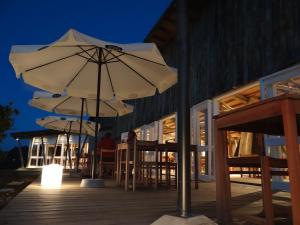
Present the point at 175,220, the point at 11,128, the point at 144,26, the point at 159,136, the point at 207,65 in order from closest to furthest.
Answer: the point at 175,220 → the point at 207,65 → the point at 11,128 → the point at 159,136 → the point at 144,26

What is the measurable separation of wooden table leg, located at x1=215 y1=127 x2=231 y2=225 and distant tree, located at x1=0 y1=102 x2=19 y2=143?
8.53 meters

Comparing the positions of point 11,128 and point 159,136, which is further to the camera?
point 159,136

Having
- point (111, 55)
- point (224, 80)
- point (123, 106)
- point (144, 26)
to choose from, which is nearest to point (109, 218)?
point (111, 55)

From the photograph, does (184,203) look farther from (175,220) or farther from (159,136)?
(159,136)

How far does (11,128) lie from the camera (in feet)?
31.6

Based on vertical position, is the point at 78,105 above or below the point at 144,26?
below

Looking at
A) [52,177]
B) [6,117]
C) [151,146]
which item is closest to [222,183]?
[151,146]

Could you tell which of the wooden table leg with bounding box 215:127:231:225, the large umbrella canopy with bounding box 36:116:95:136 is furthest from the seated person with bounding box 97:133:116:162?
the wooden table leg with bounding box 215:127:231:225

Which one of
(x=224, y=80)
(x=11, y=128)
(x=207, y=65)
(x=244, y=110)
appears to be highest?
(x=207, y=65)

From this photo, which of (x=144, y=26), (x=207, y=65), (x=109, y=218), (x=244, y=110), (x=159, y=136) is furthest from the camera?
(x=144, y=26)

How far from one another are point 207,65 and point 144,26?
73207 mm

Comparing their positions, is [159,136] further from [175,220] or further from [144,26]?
[144,26]

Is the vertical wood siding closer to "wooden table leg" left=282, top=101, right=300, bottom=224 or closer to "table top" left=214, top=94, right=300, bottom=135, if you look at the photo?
"table top" left=214, top=94, right=300, bottom=135

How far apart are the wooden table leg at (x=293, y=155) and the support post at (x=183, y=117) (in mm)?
594
